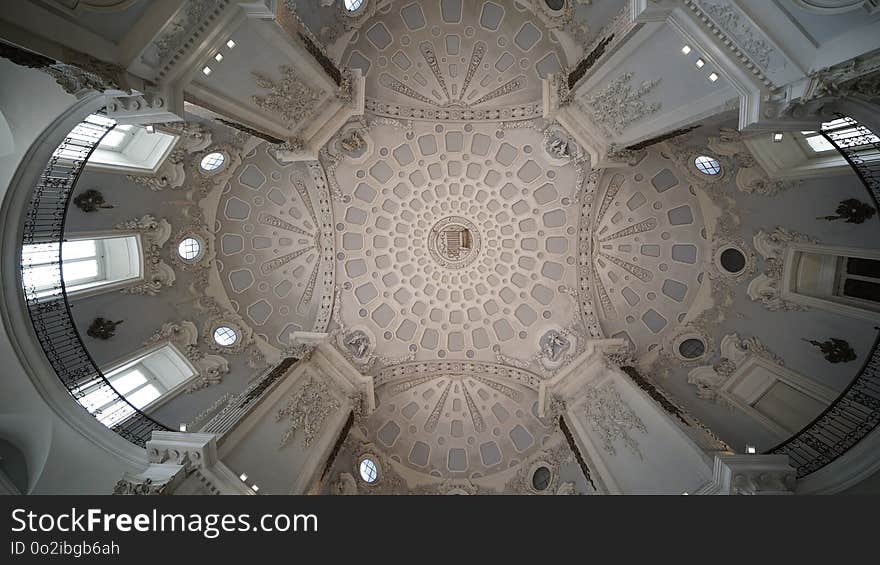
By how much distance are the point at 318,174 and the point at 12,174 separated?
9.07 meters

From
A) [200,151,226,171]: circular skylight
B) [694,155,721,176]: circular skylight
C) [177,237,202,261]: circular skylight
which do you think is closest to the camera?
[694,155,721,176]: circular skylight

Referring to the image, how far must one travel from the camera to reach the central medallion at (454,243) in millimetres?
18312

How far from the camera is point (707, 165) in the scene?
1454 centimetres

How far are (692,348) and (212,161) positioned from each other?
55.9ft

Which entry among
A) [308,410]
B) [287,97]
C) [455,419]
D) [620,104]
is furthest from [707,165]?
[308,410]

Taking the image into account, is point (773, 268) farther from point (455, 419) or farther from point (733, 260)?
point (455, 419)

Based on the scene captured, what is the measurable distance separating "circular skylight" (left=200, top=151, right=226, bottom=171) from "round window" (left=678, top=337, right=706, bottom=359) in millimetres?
16523

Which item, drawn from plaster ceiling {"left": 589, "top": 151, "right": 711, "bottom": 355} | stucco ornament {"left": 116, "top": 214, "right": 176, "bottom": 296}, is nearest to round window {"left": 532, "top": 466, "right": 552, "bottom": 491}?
Answer: plaster ceiling {"left": 589, "top": 151, "right": 711, "bottom": 355}

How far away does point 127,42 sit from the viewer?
26.1ft

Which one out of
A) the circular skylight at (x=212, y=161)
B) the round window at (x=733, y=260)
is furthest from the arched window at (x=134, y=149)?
the round window at (x=733, y=260)

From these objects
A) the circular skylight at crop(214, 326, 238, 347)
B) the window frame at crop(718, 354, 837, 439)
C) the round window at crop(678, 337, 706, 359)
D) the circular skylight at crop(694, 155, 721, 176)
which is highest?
the circular skylight at crop(694, 155, 721, 176)

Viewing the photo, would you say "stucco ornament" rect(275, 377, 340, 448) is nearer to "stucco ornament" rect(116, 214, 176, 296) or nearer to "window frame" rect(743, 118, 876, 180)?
"stucco ornament" rect(116, 214, 176, 296)

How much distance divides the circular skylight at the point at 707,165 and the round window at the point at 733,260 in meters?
2.55

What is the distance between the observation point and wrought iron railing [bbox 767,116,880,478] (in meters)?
9.28
